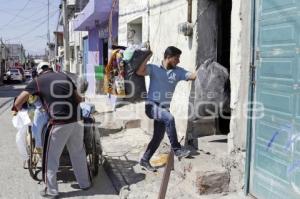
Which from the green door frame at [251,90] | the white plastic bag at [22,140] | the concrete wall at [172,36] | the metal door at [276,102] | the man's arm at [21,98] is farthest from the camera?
the concrete wall at [172,36]

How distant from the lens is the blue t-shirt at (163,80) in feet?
20.5

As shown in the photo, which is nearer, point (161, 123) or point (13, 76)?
Answer: point (161, 123)

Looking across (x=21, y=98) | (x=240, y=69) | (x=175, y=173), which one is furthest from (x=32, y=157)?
(x=240, y=69)

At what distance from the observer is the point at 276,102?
14.7 ft

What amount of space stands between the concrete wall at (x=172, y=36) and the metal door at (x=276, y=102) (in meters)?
2.34

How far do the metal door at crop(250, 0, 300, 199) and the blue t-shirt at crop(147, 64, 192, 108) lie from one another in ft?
A: 5.14

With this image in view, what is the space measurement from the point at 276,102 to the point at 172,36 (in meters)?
3.99

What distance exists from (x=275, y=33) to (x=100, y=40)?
1607 cm

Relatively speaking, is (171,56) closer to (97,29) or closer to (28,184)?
(28,184)

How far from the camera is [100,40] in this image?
20.0m

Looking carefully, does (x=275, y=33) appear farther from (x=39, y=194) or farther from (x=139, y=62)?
(x=39, y=194)

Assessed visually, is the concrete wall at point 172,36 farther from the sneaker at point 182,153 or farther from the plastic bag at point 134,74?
the sneaker at point 182,153

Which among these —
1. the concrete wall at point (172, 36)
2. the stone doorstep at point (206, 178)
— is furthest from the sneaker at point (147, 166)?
the concrete wall at point (172, 36)

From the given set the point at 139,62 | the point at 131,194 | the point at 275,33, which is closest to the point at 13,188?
the point at 131,194
